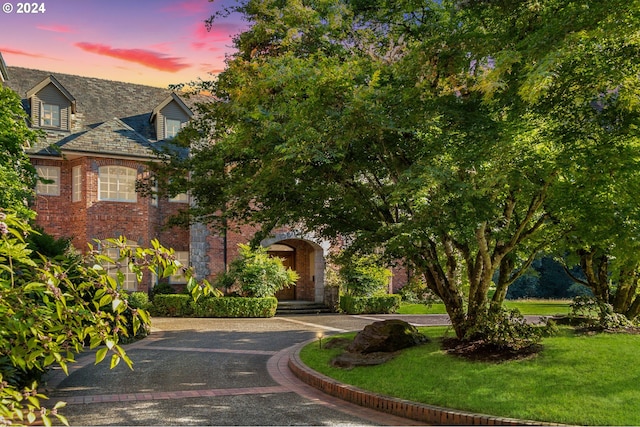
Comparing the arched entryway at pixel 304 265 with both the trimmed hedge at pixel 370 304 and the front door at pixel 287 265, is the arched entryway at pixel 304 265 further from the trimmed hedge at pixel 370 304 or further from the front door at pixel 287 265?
the trimmed hedge at pixel 370 304

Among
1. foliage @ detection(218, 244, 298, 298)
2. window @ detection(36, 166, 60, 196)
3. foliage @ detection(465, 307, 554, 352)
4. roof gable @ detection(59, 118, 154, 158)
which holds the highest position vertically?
roof gable @ detection(59, 118, 154, 158)

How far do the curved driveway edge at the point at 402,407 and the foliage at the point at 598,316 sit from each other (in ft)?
20.0

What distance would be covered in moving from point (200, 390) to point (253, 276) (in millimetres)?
14942

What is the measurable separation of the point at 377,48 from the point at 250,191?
4887 mm

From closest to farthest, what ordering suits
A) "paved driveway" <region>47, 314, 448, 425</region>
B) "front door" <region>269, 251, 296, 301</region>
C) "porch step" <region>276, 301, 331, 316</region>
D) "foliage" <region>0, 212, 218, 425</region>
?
1. "foliage" <region>0, 212, 218, 425</region>
2. "paved driveway" <region>47, 314, 448, 425</region>
3. "porch step" <region>276, 301, 331, 316</region>
4. "front door" <region>269, 251, 296, 301</region>

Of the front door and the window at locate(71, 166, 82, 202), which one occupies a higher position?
the window at locate(71, 166, 82, 202)

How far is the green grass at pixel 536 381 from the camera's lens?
7625 millimetres

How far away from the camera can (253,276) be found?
24.8 metres

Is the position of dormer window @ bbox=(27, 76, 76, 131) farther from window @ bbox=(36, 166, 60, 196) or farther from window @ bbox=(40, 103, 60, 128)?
window @ bbox=(36, 166, 60, 196)

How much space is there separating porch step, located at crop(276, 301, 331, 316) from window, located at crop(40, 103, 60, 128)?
44.6 ft

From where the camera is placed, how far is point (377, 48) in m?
13.4

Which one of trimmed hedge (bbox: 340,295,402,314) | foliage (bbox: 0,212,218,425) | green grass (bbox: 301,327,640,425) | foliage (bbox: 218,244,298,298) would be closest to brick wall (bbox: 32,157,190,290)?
foliage (bbox: 218,244,298,298)

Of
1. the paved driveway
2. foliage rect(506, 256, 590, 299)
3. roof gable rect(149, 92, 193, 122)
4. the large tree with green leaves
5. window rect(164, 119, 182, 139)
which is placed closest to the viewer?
the paved driveway

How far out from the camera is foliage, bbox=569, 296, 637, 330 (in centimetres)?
1235
